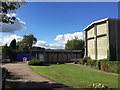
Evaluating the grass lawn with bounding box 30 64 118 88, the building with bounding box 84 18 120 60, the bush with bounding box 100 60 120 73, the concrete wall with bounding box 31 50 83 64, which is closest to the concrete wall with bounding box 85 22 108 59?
the building with bounding box 84 18 120 60

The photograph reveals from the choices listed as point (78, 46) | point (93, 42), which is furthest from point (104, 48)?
point (78, 46)

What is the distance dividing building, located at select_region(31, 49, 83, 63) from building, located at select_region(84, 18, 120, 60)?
779cm

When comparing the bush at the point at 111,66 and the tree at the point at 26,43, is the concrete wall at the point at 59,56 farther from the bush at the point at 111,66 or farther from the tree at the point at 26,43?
the tree at the point at 26,43

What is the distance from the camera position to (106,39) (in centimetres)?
1622

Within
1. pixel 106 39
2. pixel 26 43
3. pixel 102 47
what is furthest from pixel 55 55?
pixel 26 43

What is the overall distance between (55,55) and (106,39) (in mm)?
12963

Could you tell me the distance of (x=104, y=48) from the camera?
16625mm

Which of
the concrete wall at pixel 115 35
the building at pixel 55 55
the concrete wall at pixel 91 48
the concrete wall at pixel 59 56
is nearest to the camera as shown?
the concrete wall at pixel 115 35

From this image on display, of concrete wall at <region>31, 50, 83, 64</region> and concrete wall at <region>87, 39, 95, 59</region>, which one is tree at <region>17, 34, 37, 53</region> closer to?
concrete wall at <region>31, 50, 83, 64</region>

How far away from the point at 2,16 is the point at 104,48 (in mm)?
15635

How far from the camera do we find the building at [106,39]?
1553cm

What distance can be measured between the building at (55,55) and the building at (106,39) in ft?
25.6

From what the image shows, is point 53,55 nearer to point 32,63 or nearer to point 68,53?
point 68,53

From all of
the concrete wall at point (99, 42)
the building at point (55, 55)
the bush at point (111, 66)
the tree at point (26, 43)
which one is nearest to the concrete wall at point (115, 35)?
the concrete wall at point (99, 42)
